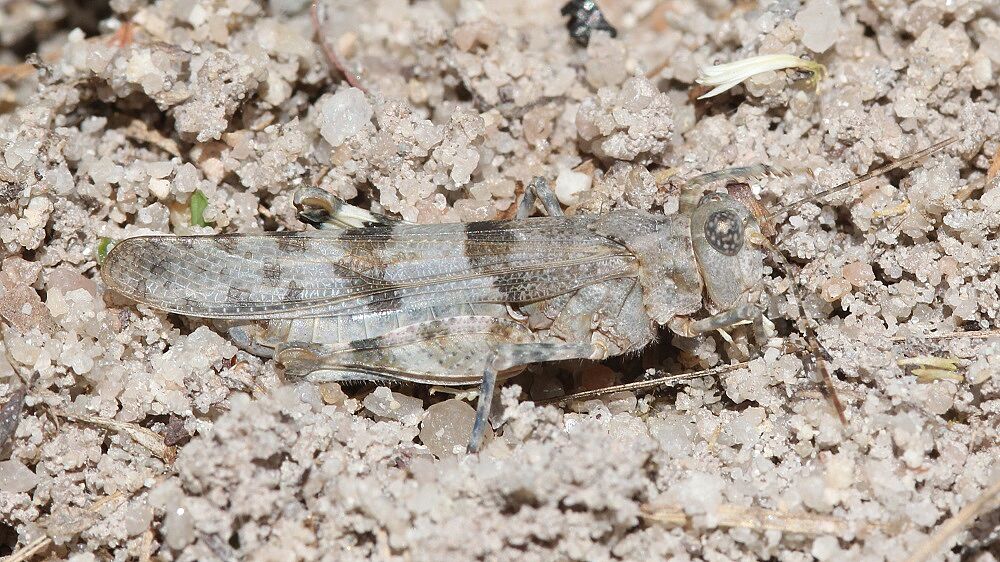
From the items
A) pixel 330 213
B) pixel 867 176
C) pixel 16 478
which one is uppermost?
pixel 867 176

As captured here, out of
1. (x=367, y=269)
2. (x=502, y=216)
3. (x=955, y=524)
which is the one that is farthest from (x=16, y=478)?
(x=955, y=524)

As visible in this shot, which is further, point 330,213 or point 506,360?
point 330,213

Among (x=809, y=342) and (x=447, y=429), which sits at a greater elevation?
(x=809, y=342)

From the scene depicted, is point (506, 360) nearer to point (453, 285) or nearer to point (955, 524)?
point (453, 285)

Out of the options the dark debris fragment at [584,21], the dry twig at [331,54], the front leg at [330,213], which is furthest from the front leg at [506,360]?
the dark debris fragment at [584,21]

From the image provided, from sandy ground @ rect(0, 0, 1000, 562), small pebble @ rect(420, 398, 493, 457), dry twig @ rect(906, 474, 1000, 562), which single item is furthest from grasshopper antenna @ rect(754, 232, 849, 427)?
small pebble @ rect(420, 398, 493, 457)

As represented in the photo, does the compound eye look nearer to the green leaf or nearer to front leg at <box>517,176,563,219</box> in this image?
front leg at <box>517,176,563,219</box>

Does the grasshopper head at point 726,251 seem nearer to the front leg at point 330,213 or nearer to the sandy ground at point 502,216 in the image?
the sandy ground at point 502,216
